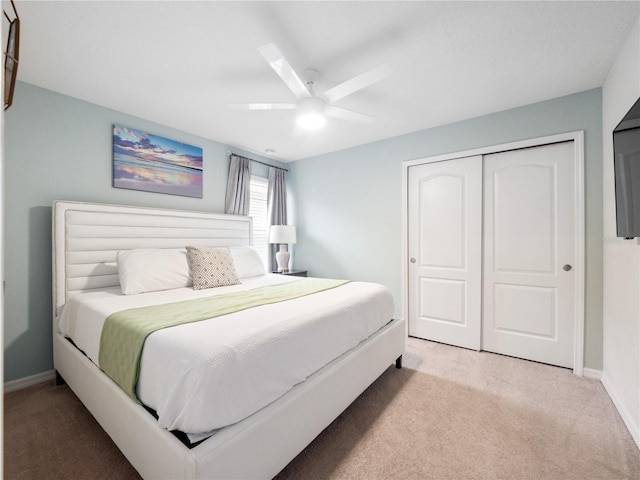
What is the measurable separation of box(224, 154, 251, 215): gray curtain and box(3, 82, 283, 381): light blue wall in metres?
1.32

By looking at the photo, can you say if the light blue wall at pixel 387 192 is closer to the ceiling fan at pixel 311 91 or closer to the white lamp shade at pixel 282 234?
the white lamp shade at pixel 282 234

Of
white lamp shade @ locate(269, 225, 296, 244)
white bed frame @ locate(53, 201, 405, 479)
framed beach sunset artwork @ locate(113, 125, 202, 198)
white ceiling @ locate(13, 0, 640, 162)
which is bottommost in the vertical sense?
white bed frame @ locate(53, 201, 405, 479)

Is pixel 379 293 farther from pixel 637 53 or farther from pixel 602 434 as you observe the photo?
pixel 637 53

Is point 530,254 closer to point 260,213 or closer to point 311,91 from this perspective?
point 311,91

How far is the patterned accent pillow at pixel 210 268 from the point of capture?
264cm

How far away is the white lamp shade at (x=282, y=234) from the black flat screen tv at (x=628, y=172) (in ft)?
10.6

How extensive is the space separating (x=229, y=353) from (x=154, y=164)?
2638 mm

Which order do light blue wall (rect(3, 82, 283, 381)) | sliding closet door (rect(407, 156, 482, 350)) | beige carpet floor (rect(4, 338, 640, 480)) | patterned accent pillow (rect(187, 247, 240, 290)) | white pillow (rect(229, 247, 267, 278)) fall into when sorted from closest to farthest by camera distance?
beige carpet floor (rect(4, 338, 640, 480)) < light blue wall (rect(3, 82, 283, 381)) < patterned accent pillow (rect(187, 247, 240, 290)) < sliding closet door (rect(407, 156, 482, 350)) < white pillow (rect(229, 247, 267, 278))

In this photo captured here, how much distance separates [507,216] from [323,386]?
244 centimetres

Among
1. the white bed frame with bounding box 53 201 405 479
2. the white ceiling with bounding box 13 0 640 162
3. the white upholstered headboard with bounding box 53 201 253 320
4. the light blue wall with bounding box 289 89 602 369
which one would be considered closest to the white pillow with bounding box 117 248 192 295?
the white upholstered headboard with bounding box 53 201 253 320

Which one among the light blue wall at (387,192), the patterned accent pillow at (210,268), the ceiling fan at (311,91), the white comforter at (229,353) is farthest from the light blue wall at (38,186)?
the light blue wall at (387,192)

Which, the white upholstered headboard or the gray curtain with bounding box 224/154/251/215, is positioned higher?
the gray curtain with bounding box 224/154/251/215

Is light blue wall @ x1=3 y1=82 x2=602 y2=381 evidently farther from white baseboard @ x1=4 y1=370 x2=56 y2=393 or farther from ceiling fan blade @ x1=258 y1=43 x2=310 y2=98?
ceiling fan blade @ x1=258 y1=43 x2=310 y2=98

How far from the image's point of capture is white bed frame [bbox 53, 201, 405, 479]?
47.8 inches
